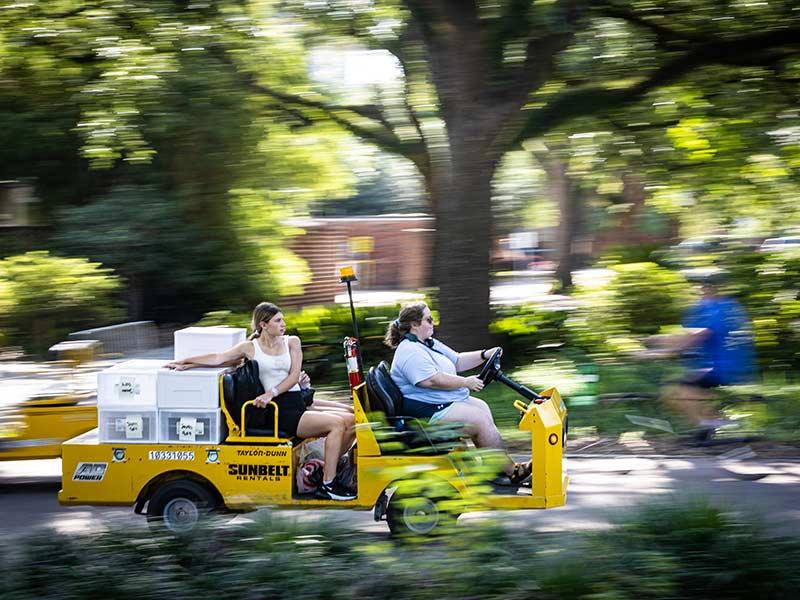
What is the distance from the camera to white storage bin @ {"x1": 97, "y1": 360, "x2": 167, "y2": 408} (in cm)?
689

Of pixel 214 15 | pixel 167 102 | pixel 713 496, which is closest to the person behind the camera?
pixel 713 496

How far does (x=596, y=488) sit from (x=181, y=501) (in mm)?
3463

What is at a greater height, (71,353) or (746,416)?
(71,353)

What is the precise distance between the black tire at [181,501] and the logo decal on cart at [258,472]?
252 mm

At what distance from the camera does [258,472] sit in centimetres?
682

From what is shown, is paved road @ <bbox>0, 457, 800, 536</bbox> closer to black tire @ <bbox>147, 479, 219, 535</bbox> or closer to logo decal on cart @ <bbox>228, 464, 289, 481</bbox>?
black tire @ <bbox>147, 479, 219, 535</bbox>

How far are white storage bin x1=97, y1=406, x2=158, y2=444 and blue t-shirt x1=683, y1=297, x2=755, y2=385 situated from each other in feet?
17.0

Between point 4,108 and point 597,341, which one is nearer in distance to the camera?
point 597,341

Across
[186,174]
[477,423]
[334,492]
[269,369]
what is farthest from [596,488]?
[186,174]

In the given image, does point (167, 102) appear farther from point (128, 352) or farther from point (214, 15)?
point (128, 352)

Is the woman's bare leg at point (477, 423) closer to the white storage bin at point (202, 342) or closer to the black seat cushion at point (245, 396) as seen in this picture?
the black seat cushion at point (245, 396)

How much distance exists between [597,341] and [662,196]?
2.34 metres

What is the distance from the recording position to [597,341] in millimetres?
14242

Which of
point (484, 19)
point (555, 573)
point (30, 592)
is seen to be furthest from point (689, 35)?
Answer: point (30, 592)
